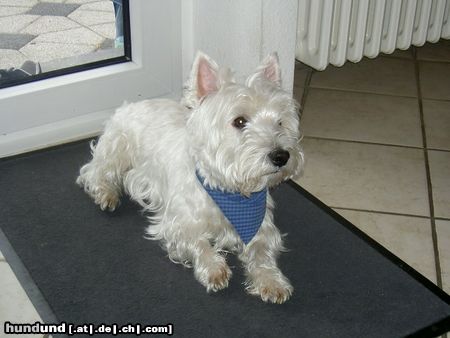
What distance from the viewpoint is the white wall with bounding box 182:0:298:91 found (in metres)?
2.98

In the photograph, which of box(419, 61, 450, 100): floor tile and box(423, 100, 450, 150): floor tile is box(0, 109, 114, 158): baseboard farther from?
box(419, 61, 450, 100): floor tile

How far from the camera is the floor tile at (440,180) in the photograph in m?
2.88

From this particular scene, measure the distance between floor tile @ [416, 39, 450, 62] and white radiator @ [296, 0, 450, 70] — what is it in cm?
46

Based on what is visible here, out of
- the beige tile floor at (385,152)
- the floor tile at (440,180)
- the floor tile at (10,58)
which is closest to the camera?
the beige tile floor at (385,152)

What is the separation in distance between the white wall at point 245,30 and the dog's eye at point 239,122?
0.95 m

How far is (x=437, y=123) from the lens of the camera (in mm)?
3598

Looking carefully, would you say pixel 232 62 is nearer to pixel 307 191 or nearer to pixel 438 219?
pixel 307 191

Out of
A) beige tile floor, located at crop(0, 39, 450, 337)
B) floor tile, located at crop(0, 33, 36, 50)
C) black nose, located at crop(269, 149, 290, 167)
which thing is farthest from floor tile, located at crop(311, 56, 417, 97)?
black nose, located at crop(269, 149, 290, 167)

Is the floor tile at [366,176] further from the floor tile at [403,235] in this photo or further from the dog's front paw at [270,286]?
the dog's front paw at [270,286]

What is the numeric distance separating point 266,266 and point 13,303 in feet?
2.88

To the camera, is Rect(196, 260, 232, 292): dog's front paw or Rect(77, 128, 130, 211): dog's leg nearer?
Rect(196, 260, 232, 292): dog's front paw

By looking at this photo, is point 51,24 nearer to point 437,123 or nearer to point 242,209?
point 242,209

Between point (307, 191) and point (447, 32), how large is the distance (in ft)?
5.72

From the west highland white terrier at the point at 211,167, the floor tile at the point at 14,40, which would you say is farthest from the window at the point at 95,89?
the west highland white terrier at the point at 211,167
